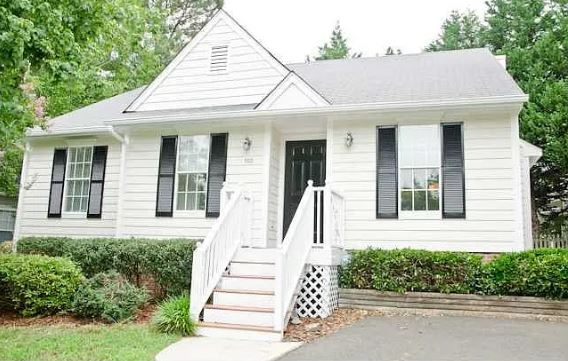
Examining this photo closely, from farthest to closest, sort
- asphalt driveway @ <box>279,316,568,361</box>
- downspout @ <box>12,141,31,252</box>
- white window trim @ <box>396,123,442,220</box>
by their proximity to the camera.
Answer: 1. downspout @ <box>12,141,31,252</box>
2. white window trim @ <box>396,123,442,220</box>
3. asphalt driveway @ <box>279,316,568,361</box>

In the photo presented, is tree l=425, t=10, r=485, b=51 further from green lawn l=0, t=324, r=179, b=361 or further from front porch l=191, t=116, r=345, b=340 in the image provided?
green lawn l=0, t=324, r=179, b=361

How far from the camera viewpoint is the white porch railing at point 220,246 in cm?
632

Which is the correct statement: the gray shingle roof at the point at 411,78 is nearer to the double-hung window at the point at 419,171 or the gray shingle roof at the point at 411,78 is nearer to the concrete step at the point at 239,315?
the double-hung window at the point at 419,171

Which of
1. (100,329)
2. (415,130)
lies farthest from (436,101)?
(100,329)

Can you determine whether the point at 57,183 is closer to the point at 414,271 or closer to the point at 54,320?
the point at 54,320

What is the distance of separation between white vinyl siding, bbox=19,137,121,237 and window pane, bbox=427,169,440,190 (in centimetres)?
672

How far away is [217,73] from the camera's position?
34.0ft

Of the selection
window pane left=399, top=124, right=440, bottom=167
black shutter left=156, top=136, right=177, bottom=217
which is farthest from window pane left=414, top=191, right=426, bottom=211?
black shutter left=156, top=136, right=177, bottom=217

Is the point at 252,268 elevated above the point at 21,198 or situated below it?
below

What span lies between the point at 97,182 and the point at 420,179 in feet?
23.4

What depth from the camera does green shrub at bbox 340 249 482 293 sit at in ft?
24.0

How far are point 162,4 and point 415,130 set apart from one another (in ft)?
75.6

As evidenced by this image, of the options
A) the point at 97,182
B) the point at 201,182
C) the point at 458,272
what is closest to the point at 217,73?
the point at 201,182

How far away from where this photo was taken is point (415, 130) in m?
8.80
